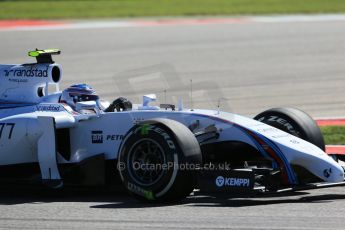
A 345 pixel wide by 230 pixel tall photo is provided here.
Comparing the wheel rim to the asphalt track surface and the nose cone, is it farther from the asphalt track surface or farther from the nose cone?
the nose cone

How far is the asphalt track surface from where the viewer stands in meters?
8.09

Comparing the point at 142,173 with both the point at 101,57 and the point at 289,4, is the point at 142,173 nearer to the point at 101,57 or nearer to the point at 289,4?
the point at 101,57

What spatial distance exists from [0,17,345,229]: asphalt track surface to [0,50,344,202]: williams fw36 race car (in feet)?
0.66

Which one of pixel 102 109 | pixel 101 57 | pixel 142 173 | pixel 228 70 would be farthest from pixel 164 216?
pixel 101 57

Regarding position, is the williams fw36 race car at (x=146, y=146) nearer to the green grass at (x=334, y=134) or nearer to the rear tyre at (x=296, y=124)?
the rear tyre at (x=296, y=124)

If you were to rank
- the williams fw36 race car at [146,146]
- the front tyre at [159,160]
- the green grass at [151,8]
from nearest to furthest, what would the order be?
the front tyre at [159,160], the williams fw36 race car at [146,146], the green grass at [151,8]

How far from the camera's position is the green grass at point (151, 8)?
3189 cm

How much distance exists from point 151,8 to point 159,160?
25.6 meters

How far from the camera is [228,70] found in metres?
20.8

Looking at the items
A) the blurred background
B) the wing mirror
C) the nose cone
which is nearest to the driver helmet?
the wing mirror

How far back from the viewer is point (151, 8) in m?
34.1

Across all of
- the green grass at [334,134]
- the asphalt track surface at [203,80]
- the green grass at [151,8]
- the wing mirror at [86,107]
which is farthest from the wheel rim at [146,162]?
the green grass at [151,8]

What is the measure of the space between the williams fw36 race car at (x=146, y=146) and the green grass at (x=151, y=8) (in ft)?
69.8

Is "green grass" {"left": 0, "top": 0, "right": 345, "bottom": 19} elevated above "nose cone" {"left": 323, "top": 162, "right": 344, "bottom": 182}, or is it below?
above
